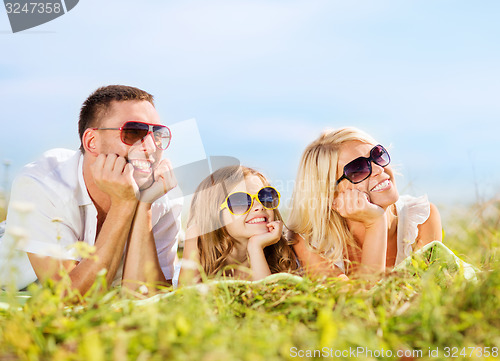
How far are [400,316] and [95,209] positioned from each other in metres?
3.03

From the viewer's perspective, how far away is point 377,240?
3980 millimetres

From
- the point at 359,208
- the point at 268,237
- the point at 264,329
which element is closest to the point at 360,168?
the point at 359,208

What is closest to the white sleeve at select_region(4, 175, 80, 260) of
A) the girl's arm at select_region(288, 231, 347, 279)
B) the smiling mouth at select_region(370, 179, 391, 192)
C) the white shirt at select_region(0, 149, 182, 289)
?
the white shirt at select_region(0, 149, 182, 289)

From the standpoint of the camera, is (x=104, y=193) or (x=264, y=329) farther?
(x=104, y=193)

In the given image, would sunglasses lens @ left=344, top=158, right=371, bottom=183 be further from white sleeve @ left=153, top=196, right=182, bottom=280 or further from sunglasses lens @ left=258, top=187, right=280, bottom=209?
white sleeve @ left=153, top=196, right=182, bottom=280

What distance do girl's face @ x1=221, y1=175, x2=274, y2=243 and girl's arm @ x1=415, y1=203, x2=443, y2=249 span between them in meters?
1.47

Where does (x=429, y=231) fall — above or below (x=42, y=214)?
below

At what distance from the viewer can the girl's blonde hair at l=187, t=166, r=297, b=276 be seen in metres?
4.33

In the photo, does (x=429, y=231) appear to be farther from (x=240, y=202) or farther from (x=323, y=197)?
(x=240, y=202)

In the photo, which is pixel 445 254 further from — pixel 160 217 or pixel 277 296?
pixel 160 217

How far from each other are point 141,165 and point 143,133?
0.30 m

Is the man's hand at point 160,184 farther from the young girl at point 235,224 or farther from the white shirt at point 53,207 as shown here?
the white shirt at point 53,207

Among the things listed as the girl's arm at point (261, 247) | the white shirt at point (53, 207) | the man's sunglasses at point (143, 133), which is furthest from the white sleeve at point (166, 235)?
the girl's arm at point (261, 247)

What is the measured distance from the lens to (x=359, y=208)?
3973mm
